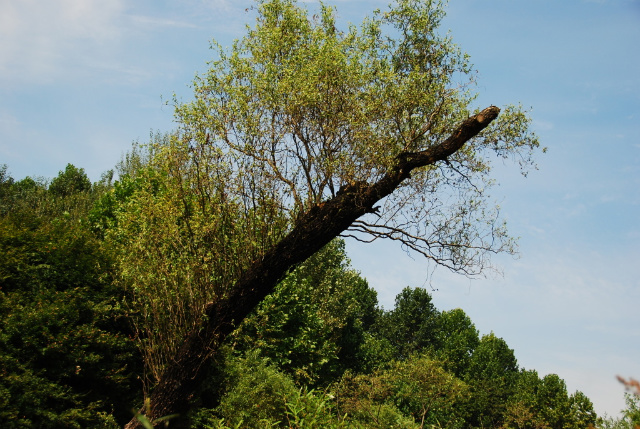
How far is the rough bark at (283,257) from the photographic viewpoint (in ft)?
33.4

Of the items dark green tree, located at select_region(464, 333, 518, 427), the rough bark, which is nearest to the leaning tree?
the rough bark

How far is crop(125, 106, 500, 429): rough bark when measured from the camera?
1018cm

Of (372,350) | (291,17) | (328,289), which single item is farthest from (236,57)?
(372,350)

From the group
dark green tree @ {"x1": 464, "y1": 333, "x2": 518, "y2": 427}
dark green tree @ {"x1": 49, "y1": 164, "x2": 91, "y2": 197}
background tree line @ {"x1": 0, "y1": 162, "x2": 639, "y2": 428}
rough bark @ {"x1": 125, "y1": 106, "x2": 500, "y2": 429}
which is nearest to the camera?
rough bark @ {"x1": 125, "y1": 106, "x2": 500, "y2": 429}

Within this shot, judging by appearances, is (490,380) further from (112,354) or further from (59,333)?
(59,333)

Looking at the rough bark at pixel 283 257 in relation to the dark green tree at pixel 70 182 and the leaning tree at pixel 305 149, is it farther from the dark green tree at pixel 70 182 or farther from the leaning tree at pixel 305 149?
the dark green tree at pixel 70 182

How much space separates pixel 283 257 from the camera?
10.4 m

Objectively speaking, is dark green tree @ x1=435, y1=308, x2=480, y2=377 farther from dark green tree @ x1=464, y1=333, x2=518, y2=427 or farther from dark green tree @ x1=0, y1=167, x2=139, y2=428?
dark green tree @ x1=0, y1=167, x2=139, y2=428

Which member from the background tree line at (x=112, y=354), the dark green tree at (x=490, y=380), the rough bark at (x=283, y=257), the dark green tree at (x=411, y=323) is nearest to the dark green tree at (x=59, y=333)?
the background tree line at (x=112, y=354)

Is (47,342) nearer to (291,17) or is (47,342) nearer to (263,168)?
(263,168)

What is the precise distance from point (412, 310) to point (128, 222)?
39542 mm

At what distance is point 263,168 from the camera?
1188 cm

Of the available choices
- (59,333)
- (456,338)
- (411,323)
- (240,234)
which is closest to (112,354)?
(59,333)

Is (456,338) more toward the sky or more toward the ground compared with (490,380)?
more toward the sky
